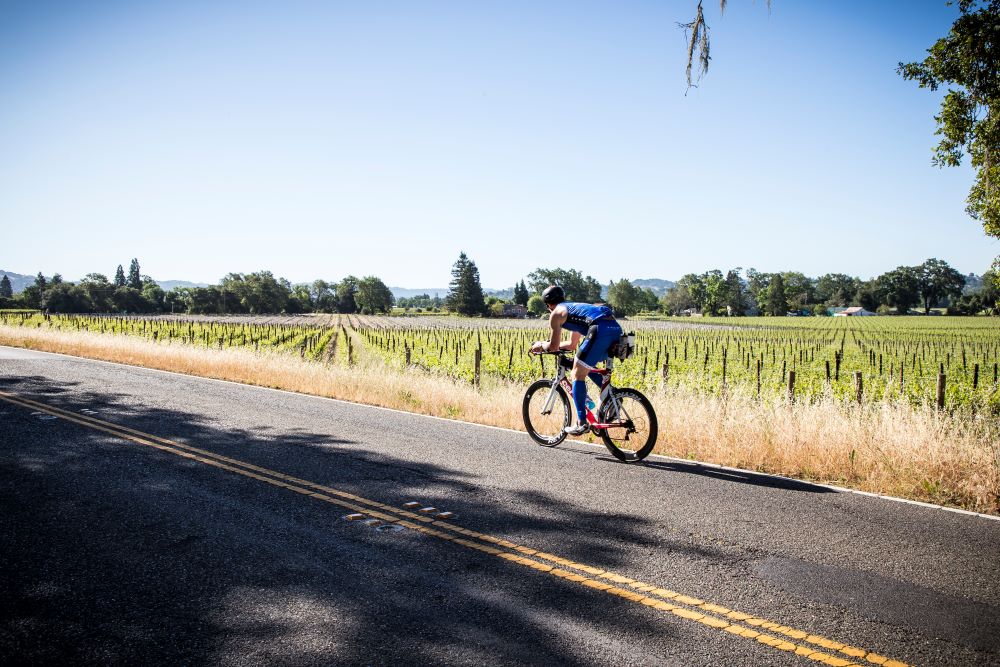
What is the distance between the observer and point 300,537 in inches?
187

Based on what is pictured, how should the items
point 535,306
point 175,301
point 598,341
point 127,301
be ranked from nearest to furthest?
point 598,341
point 127,301
point 535,306
point 175,301

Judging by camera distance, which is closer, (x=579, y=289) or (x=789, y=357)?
(x=789, y=357)

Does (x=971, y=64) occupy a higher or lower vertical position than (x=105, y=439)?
higher

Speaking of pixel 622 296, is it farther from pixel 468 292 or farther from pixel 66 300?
pixel 66 300

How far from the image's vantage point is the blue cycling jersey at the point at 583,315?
7.48 meters

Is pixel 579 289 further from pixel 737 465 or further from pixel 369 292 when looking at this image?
pixel 737 465

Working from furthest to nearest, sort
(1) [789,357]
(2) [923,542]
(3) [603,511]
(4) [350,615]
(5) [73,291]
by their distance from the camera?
1. (5) [73,291]
2. (1) [789,357]
3. (3) [603,511]
4. (2) [923,542]
5. (4) [350,615]

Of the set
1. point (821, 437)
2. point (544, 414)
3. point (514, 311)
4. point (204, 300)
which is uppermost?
point (204, 300)

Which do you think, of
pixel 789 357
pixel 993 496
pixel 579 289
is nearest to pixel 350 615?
pixel 993 496

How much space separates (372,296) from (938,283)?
Result: 159 metres

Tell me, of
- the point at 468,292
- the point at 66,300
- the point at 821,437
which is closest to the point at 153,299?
the point at 66,300

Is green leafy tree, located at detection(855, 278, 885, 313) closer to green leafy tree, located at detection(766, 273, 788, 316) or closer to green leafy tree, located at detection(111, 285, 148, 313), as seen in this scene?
green leafy tree, located at detection(766, 273, 788, 316)

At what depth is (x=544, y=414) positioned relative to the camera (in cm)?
834

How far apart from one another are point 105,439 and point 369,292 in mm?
188340
